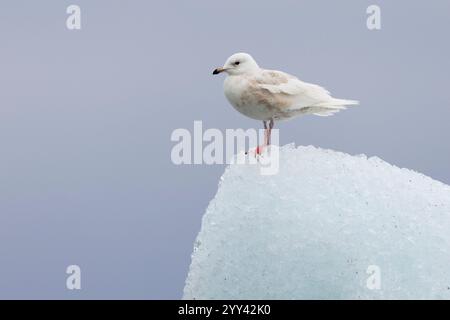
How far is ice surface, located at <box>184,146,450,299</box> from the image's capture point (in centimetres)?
564

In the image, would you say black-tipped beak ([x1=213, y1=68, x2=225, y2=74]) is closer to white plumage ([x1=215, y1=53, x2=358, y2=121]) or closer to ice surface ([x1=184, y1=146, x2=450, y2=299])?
white plumage ([x1=215, y1=53, x2=358, y2=121])

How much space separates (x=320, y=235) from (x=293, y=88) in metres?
1.16

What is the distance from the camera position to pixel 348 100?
243 inches

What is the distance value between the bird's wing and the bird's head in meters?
0.11

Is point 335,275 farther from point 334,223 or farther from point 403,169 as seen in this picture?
point 403,169

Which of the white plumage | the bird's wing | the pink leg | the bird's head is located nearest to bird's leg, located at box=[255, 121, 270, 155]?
the pink leg

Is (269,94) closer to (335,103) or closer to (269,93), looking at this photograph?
(269,93)

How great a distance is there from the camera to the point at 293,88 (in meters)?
6.08

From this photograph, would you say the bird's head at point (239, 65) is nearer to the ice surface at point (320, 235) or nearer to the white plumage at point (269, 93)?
the white plumage at point (269, 93)

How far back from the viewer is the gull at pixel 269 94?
600cm

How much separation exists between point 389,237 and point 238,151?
140 centimetres

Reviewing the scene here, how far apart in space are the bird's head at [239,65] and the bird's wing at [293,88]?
107 mm

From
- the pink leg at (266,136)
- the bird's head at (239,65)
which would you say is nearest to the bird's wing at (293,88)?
the bird's head at (239,65)
